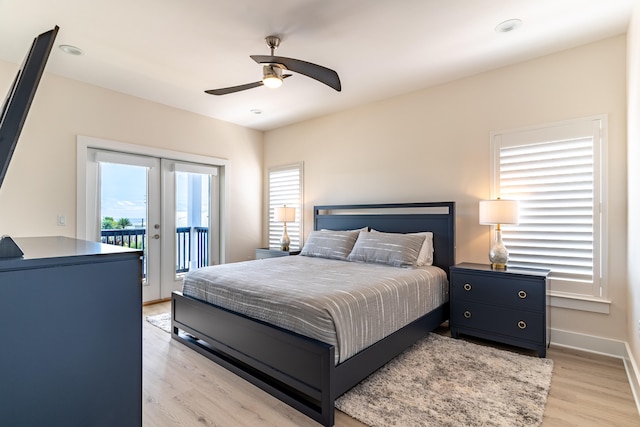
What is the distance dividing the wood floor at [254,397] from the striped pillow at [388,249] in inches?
58.9

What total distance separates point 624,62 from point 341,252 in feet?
10.5

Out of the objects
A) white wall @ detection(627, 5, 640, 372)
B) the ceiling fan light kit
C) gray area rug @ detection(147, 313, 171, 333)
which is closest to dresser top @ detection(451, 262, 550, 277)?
white wall @ detection(627, 5, 640, 372)

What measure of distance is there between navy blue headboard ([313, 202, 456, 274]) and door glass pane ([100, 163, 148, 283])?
96.7 inches

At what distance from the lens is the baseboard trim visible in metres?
2.52

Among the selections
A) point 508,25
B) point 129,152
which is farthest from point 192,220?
point 508,25

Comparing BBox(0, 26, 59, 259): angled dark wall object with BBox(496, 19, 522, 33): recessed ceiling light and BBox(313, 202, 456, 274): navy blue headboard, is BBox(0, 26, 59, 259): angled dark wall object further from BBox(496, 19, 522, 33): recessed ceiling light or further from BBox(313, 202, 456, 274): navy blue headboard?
BBox(313, 202, 456, 274): navy blue headboard

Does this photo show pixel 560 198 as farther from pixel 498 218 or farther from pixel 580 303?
pixel 580 303

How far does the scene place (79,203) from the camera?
377 cm

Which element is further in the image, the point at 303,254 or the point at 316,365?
the point at 303,254

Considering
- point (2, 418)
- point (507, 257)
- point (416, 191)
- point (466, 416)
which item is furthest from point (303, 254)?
point (2, 418)

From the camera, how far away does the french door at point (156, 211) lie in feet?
13.3

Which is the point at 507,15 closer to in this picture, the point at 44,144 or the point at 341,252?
the point at 341,252

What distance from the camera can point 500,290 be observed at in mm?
2953

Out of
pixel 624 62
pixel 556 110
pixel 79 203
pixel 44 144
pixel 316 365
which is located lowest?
pixel 316 365
